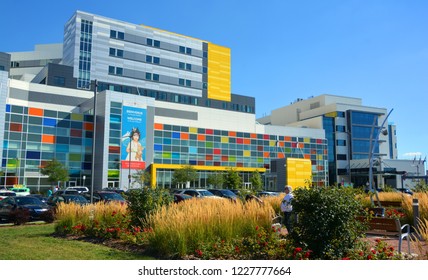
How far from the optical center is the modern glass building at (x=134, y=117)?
171 ft

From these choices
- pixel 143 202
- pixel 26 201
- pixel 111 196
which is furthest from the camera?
pixel 111 196

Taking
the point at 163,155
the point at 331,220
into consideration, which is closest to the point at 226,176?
the point at 163,155

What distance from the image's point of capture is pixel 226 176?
2478 inches

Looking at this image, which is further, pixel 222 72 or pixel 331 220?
pixel 222 72

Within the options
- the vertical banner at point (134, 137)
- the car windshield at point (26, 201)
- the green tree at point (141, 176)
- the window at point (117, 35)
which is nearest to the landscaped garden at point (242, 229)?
the car windshield at point (26, 201)

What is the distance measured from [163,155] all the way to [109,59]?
20526 millimetres

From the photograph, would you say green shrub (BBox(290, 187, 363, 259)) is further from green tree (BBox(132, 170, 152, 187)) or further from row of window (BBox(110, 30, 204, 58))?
row of window (BBox(110, 30, 204, 58))

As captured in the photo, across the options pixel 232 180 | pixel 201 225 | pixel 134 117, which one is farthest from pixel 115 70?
pixel 201 225

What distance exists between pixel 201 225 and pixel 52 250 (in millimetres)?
3776

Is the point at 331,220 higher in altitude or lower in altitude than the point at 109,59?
lower

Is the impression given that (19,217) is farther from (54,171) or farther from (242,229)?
(54,171)

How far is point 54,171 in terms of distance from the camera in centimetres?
4738

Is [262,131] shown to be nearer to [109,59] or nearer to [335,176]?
[335,176]

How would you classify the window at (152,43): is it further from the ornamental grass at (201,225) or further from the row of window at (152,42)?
the ornamental grass at (201,225)
